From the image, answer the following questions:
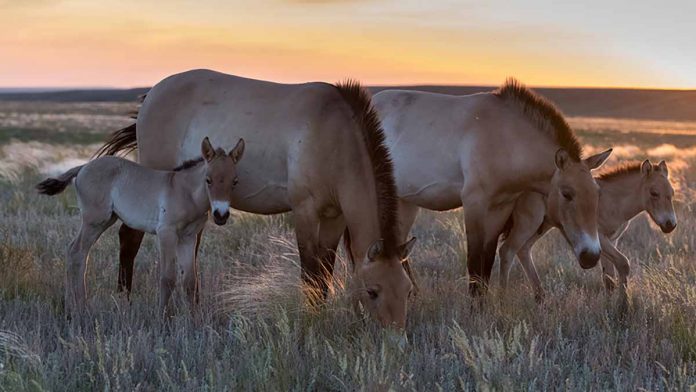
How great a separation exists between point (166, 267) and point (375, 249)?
2001 mm

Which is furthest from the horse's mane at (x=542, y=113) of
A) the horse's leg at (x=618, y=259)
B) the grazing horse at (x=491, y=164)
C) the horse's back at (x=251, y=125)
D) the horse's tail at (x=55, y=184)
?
the horse's tail at (x=55, y=184)

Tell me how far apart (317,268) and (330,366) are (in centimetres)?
167

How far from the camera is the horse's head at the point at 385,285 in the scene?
5.65 metres

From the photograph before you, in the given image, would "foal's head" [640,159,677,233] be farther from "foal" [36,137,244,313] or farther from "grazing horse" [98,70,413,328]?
"foal" [36,137,244,313]

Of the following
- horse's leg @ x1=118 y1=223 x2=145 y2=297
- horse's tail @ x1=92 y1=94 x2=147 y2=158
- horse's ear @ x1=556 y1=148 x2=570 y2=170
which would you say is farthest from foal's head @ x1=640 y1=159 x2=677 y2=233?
horse's tail @ x1=92 y1=94 x2=147 y2=158

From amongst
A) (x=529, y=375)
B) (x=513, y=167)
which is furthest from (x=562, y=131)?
(x=529, y=375)

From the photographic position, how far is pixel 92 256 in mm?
9242

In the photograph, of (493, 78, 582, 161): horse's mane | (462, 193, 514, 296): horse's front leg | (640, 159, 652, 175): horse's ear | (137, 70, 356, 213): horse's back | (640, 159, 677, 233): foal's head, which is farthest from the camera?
(640, 159, 652, 175): horse's ear

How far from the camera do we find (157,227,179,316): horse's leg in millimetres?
6637

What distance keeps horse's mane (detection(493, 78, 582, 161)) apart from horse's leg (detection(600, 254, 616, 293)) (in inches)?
57.2

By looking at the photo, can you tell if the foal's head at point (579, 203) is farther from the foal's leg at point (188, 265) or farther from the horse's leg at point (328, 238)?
the foal's leg at point (188, 265)

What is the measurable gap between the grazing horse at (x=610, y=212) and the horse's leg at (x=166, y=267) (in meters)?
3.43

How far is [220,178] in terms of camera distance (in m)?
6.29

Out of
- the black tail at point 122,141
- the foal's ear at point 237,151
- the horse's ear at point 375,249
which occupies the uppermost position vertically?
the foal's ear at point 237,151
